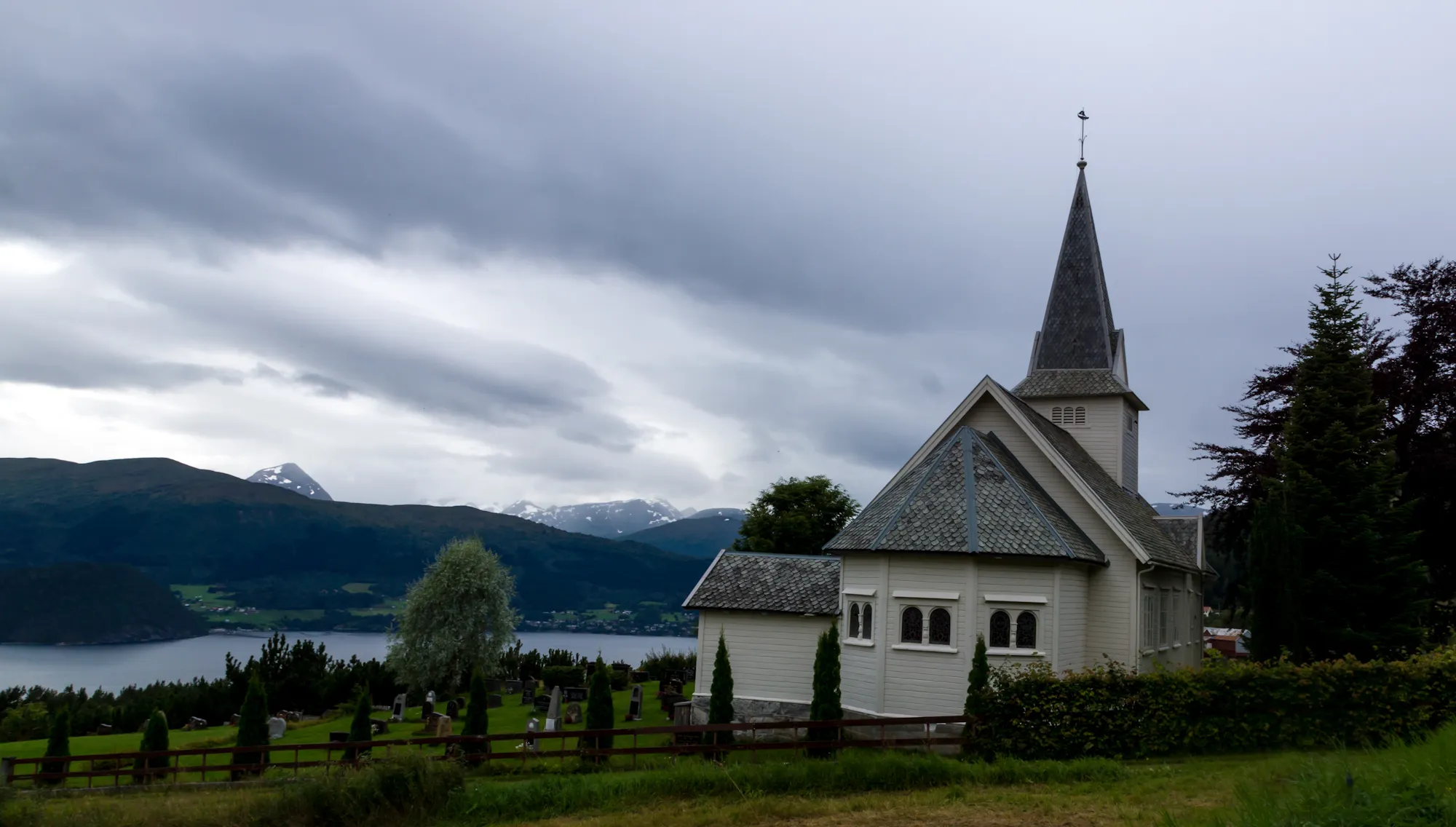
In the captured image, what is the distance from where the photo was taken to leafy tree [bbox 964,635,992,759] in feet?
62.6

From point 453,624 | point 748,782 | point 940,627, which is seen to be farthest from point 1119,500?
point 453,624

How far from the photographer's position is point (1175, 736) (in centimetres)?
1872

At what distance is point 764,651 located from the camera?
93.7 feet

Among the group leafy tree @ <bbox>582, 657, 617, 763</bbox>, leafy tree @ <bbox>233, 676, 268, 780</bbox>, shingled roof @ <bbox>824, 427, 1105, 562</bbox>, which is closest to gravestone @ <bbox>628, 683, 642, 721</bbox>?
leafy tree @ <bbox>582, 657, 617, 763</bbox>

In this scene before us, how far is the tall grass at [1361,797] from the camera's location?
8.41 metres

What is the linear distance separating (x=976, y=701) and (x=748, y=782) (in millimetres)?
5728

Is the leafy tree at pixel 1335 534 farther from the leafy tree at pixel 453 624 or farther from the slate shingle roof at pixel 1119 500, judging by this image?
the leafy tree at pixel 453 624

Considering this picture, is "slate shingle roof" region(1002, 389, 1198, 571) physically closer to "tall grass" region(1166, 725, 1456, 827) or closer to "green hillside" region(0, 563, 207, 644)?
"tall grass" region(1166, 725, 1456, 827)

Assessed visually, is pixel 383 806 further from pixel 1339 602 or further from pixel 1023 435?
pixel 1339 602

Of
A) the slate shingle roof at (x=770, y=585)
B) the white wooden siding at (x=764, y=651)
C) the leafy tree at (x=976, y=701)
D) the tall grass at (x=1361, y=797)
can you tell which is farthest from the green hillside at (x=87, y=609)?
the tall grass at (x=1361, y=797)

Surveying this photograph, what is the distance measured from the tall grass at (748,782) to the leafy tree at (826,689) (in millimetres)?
4997

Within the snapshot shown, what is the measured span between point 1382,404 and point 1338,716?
42.8ft

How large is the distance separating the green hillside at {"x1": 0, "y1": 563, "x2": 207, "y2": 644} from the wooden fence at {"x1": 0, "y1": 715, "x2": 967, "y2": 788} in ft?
528

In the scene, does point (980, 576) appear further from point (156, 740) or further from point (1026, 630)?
point (156, 740)
